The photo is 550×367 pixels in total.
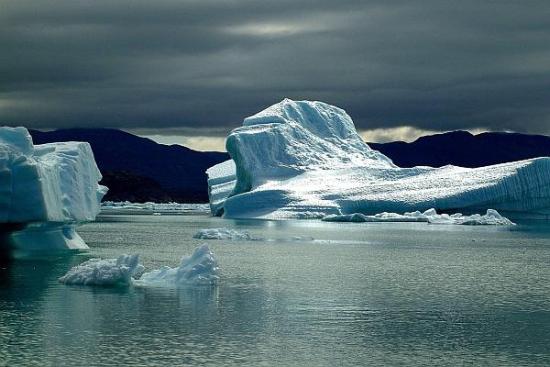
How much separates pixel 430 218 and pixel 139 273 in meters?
47.1

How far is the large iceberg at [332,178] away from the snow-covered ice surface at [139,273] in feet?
156

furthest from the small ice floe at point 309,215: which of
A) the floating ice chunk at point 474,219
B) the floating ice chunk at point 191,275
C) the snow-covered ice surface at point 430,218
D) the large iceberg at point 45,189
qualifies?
the floating ice chunk at point 191,275

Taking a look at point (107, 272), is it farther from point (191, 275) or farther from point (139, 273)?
point (191, 275)

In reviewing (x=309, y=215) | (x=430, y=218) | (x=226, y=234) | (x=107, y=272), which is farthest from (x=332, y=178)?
(x=107, y=272)

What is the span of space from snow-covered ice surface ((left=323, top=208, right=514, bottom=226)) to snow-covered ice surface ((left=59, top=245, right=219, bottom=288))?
148 feet

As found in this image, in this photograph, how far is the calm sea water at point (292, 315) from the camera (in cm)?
1591

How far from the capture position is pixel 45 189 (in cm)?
3016

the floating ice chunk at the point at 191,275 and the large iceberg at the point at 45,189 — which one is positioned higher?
the large iceberg at the point at 45,189

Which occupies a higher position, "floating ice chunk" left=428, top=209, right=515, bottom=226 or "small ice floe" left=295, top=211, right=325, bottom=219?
"small ice floe" left=295, top=211, right=325, bottom=219

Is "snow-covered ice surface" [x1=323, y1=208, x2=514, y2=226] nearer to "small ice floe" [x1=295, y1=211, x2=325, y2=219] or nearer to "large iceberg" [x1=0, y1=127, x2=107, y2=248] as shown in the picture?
"small ice floe" [x1=295, y1=211, x2=325, y2=219]

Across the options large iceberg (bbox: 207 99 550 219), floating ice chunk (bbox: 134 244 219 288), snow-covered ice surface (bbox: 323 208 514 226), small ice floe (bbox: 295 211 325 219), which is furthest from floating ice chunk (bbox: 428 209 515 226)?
floating ice chunk (bbox: 134 244 219 288)

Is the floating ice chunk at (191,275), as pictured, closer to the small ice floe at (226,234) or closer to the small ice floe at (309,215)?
the small ice floe at (226,234)

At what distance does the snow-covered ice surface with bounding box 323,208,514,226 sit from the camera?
222 feet

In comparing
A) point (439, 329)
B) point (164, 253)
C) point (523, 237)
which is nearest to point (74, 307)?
point (439, 329)
